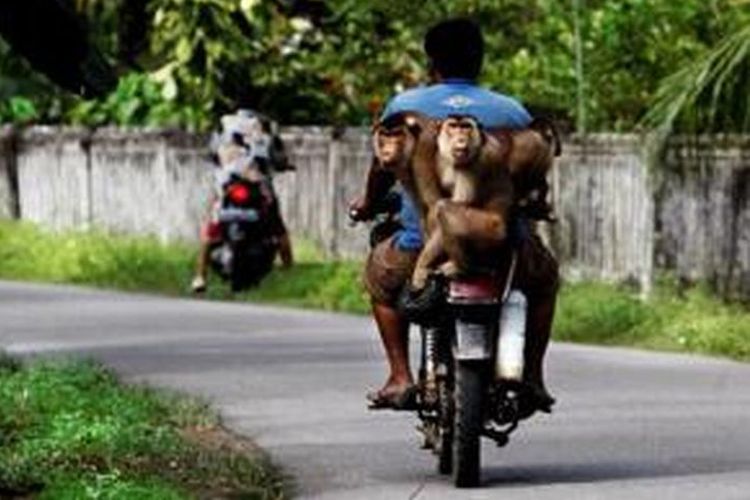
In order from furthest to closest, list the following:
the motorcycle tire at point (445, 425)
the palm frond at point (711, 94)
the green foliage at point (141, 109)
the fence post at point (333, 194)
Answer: the green foliage at point (141, 109) < the fence post at point (333, 194) < the palm frond at point (711, 94) < the motorcycle tire at point (445, 425)

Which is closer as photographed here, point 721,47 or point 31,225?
point 721,47

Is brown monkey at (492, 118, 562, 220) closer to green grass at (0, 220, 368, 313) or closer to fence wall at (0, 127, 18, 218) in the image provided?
green grass at (0, 220, 368, 313)

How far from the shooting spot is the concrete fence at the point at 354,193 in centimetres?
2023

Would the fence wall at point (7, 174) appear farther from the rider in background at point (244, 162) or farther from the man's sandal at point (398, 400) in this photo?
the man's sandal at point (398, 400)

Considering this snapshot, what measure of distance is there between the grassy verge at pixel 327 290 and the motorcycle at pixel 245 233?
0.57 feet

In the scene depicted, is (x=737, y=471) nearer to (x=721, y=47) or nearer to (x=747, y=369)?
(x=747, y=369)


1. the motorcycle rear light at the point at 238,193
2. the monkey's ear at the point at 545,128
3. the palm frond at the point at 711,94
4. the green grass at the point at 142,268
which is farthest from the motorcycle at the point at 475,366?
the motorcycle rear light at the point at 238,193

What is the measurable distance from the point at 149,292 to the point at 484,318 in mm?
14767

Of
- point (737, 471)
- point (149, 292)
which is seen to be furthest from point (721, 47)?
point (737, 471)

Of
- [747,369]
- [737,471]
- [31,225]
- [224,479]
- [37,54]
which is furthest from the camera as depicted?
[31,225]

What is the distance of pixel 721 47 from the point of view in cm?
1992

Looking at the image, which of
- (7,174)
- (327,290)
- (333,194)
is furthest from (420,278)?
(7,174)

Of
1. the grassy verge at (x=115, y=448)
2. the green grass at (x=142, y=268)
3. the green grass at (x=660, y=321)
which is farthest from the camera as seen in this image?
the green grass at (x=142, y=268)

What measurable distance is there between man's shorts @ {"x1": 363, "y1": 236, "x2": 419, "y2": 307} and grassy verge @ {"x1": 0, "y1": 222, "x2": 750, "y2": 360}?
21.9ft
